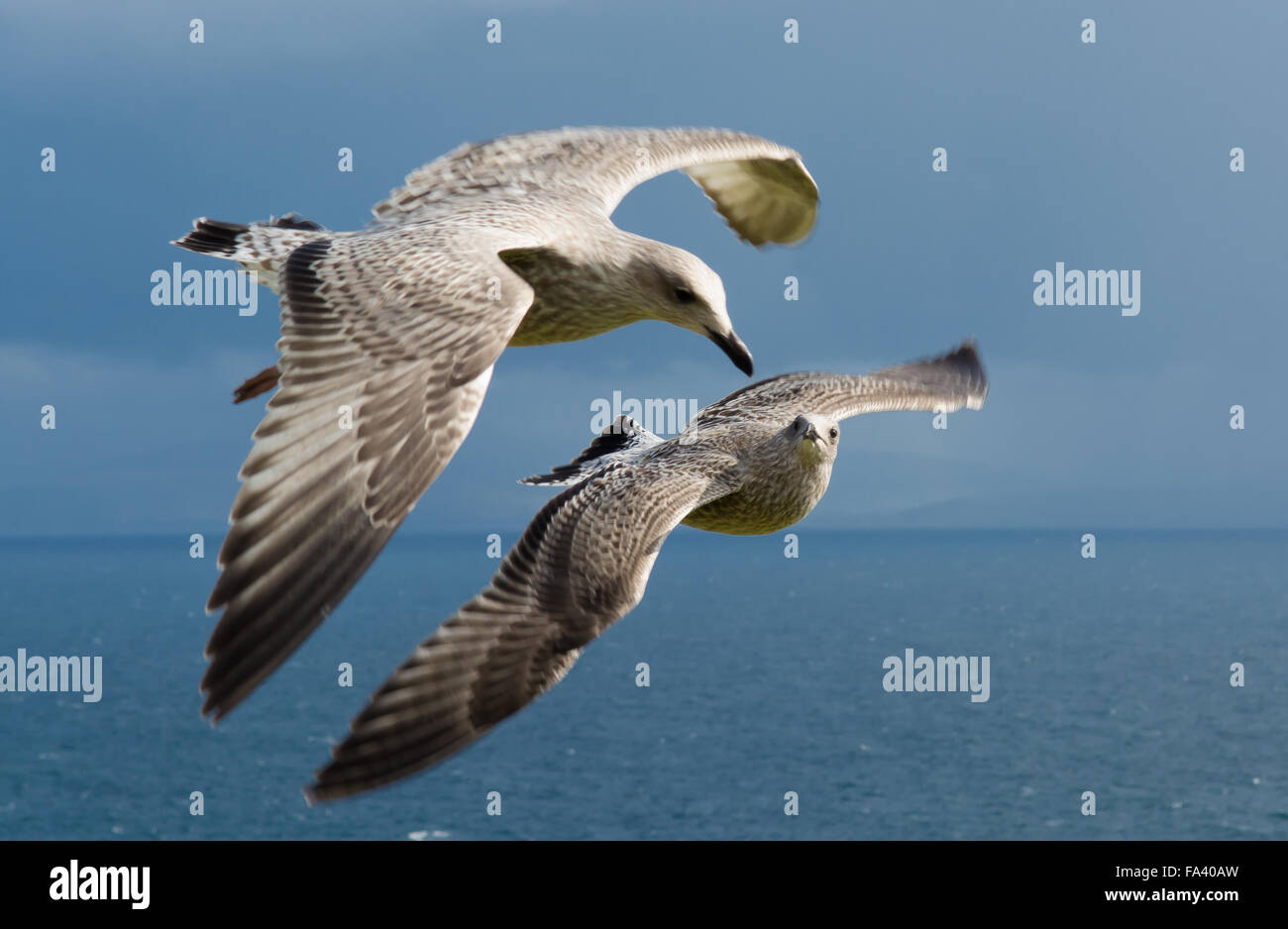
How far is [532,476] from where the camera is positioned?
786cm

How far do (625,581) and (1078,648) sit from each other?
152117 mm

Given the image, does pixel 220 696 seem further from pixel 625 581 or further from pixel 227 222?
pixel 227 222

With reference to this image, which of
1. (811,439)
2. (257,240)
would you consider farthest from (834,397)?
(257,240)

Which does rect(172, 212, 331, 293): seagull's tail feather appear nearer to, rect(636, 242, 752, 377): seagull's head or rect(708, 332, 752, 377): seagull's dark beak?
rect(636, 242, 752, 377): seagull's head

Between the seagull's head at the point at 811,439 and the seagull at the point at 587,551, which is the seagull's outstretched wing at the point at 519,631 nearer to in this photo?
the seagull at the point at 587,551

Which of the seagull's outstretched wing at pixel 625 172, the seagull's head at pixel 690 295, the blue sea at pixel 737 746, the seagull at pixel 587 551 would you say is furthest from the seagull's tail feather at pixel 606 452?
the blue sea at pixel 737 746

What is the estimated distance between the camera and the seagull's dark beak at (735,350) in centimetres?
660

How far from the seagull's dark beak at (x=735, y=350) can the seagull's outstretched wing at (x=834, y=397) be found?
1434 millimetres

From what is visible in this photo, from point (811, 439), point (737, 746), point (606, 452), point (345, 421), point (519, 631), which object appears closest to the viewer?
point (345, 421)

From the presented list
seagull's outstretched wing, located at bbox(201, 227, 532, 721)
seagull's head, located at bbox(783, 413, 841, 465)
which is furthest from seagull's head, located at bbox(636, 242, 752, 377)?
seagull's outstretched wing, located at bbox(201, 227, 532, 721)

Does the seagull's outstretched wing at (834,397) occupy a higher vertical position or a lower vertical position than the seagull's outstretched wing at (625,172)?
lower

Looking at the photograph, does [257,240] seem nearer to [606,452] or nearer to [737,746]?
[606,452]

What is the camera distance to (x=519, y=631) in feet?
19.1

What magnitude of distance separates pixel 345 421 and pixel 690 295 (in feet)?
7.73
